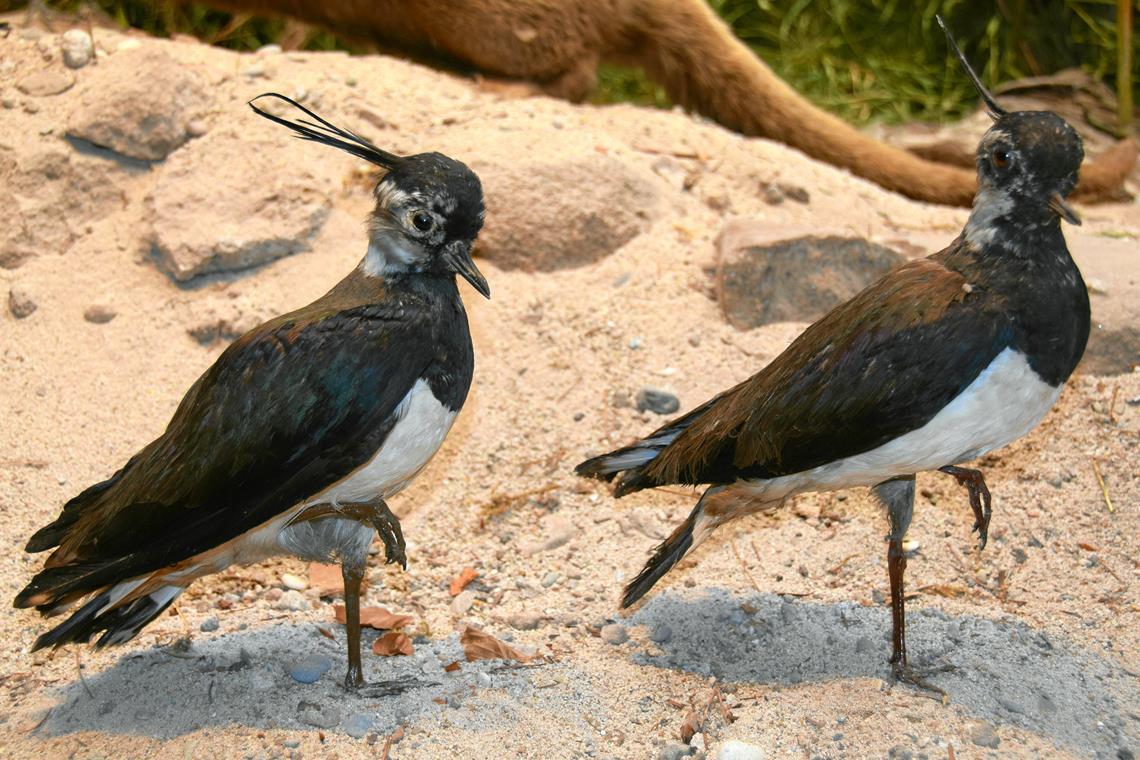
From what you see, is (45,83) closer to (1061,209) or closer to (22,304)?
(22,304)

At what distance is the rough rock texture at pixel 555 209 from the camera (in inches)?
188

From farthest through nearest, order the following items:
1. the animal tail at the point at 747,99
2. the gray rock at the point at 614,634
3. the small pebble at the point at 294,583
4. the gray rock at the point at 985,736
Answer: the animal tail at the point at 747,99, the small pebble at the point at 294,583, the gray rock at the point at 614,634, the gray rock at the point at 985,736

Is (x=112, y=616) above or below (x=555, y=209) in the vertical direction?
below

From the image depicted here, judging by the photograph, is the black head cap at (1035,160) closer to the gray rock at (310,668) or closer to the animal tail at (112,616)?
the gray rock at (310,668)

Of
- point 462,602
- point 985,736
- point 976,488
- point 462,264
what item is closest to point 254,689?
point 462,602

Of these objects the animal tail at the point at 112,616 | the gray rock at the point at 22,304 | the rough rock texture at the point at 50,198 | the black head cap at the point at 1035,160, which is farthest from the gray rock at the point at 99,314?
the black head cap at the point at 1035,160

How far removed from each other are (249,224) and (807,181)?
2316 millimetres

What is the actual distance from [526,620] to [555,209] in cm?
179

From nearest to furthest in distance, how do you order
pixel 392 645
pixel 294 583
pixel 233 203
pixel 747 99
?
pixel 392 645 < pixel 294 583 < pixel 233 203 < pixel 747 99

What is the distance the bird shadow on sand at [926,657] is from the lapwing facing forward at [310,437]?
3.07ft

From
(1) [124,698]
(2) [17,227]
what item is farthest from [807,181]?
(1) [124,698]

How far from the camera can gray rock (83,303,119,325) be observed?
4531mm

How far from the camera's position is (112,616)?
314 cm

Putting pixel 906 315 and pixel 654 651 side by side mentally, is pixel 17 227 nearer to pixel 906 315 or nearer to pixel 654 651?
pixel 654 651
